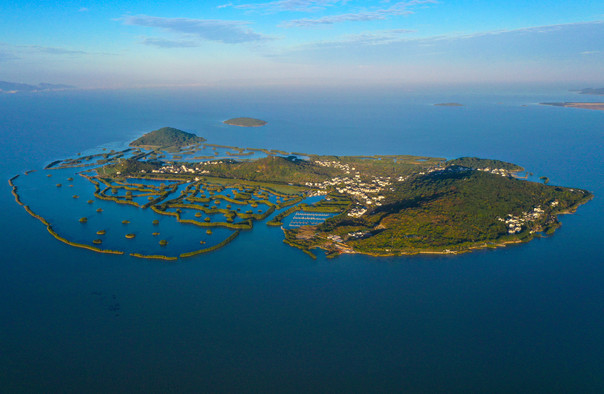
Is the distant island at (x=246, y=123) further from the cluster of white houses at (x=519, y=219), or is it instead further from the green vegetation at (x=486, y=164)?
the cluster of white houses at (x=519, y=219)

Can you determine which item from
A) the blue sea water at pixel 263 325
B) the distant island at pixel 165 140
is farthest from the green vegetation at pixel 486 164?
the distant island at pixel 165 140

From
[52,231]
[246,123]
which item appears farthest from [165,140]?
[52,231]

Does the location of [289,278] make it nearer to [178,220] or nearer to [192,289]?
[192,289]

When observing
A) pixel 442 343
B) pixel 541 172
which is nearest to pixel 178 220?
pixel 442 343

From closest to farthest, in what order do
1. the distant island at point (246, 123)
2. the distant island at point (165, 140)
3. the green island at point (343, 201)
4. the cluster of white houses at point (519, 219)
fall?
1. the green island at point (343, 201)
2. the cluster of white houses at point (519, 219)
3. the distant island at point (165, 140)
4. the distant island at point (246, 123)

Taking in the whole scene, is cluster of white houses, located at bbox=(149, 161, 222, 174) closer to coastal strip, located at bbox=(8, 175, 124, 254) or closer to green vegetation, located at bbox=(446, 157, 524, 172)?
coastal strip, located at bbox=(8, 175, 124, 254)

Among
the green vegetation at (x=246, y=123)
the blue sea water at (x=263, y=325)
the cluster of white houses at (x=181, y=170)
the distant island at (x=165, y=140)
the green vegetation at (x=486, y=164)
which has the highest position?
the green vegetation at (x=246, y=123)

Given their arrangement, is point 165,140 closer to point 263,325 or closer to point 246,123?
point 246,123
